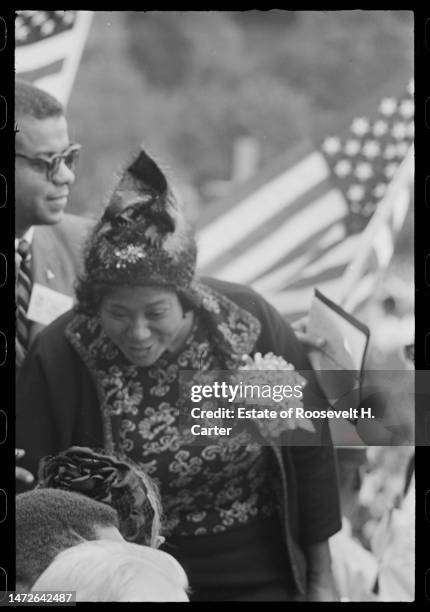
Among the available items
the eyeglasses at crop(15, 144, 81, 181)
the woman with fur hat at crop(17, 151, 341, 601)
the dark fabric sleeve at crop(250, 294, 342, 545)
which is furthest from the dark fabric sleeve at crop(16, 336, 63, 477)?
the dark fabric sleeve at crop(250, 294, 342, 545)

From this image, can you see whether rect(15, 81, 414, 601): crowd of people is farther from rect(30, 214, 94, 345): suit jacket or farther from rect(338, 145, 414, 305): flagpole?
rect(338, 145, 414, 305): flagpole

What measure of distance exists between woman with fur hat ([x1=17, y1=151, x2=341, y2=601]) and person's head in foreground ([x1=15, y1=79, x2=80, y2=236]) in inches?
6.8

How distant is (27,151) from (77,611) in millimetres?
1277

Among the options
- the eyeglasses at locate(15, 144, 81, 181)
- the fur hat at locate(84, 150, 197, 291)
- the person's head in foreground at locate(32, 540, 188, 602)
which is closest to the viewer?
the person's head in foreground at locate(32, 540, 188, 602)

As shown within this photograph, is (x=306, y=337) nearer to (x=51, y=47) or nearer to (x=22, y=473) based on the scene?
(x=22, y=473)

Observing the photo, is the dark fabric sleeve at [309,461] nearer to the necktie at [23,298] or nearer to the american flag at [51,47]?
the necktie at [23,298]

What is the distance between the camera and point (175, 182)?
2.75 meters

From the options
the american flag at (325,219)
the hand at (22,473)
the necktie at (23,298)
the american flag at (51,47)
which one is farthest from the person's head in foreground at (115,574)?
the american flag at (51,47)

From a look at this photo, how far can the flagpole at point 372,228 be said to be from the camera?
112 inches

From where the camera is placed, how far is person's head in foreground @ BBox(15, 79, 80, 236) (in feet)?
9.00

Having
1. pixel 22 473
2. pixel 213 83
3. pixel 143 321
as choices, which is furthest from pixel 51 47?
pixel 22 473

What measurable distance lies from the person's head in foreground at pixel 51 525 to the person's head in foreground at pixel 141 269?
43 cm
